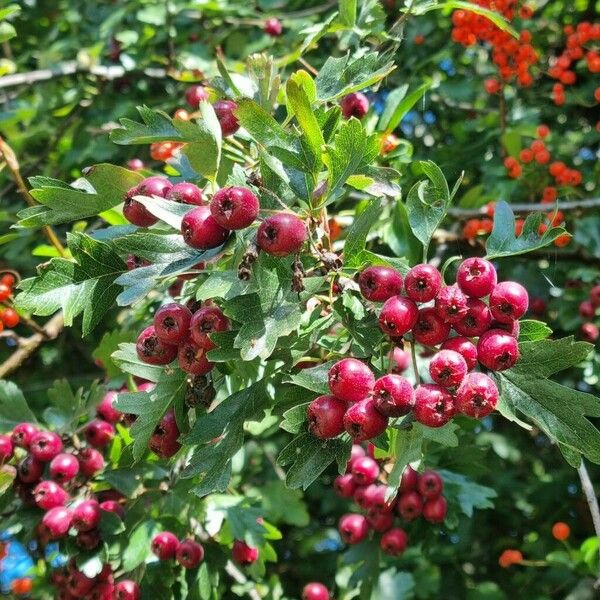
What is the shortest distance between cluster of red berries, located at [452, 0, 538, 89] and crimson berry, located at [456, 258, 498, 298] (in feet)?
6.69

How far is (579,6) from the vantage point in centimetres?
409

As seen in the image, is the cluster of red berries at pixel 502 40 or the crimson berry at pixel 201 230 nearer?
the crimson berry at pixel 201 230

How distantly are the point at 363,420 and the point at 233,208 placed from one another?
453 mm

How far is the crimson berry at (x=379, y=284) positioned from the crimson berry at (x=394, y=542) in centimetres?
125

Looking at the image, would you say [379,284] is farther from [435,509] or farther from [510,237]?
[435,509]

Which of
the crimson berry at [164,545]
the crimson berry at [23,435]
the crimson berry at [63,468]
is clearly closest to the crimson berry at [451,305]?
the crimson berry at [164,545]

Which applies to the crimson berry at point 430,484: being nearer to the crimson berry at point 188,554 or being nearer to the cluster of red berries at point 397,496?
the cluster of red berries at point 397,496

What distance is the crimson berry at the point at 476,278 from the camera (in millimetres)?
1562

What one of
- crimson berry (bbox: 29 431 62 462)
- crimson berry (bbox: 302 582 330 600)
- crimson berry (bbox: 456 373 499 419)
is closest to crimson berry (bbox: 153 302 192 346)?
crimson berry (bbox: 456 373 499 419)

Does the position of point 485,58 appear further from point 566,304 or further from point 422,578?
point 422,578

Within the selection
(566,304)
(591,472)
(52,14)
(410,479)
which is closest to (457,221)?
(566,304)

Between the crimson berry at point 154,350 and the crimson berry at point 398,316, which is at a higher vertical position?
the crimson berry at point 398,316

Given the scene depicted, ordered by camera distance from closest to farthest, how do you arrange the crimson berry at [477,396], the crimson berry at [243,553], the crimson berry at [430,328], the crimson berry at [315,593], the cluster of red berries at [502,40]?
the crimson berry at [477,396], the crimson berry at [430,328], the crimson berry at [243,553], the crimson berry at [315,593], the cluster of red berries at [502,40]

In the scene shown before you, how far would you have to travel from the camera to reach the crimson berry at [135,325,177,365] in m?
1.66
